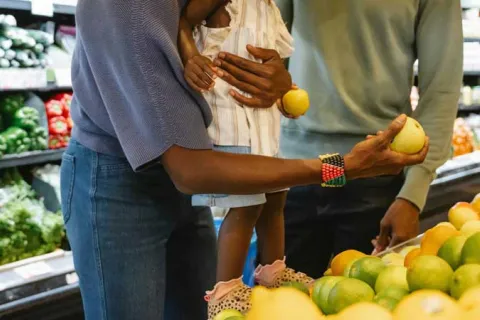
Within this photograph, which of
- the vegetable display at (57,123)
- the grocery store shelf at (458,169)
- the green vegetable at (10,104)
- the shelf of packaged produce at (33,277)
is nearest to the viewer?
the shelf of packaged produce at (33,277)

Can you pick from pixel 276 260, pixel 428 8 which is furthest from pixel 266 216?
pixel 428 8

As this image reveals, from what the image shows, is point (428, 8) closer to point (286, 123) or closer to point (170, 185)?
point (286, 123)

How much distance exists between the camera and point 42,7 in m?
2.49

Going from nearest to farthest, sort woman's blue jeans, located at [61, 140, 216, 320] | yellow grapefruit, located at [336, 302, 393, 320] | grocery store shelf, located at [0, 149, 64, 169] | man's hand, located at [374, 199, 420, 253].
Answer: yellow grapefruit, located at [336, 302, 393, 320] → woman's blue jeans, located at [61, 140, 216, 320] → man's hand, located at [374, 199, 420, 253] → grocery store shelf, located at [0, 149, 64, 169]

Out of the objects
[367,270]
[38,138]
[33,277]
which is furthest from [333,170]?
[38,138]

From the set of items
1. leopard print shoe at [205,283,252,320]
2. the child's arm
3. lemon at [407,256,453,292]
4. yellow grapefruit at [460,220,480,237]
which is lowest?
leopard print shoe at [205,283,252,320]

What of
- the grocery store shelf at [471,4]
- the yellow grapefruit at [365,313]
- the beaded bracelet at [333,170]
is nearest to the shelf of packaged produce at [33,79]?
the beaded bracelet at [333,170]

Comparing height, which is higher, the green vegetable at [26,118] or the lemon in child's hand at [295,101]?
the lemon in child's hand at [295,101]

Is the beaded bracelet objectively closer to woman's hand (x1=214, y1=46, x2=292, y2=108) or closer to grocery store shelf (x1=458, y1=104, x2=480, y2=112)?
woman's hand (x1=214, y1=46, x2=292, y2=108)

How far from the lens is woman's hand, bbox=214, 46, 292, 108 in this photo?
1.30m

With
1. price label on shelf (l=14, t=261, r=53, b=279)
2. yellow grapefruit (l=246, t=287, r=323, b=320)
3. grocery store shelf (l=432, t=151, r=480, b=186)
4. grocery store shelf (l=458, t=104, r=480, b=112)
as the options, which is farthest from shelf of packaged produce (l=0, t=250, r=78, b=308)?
grocery store shelf (l=458, t=104, r=480, b=112)

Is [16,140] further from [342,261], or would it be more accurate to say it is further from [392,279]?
[392,279]

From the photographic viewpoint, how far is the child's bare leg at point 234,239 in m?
1.46

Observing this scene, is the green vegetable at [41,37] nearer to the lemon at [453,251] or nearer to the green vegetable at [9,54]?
the green vegetable at [9,54]
